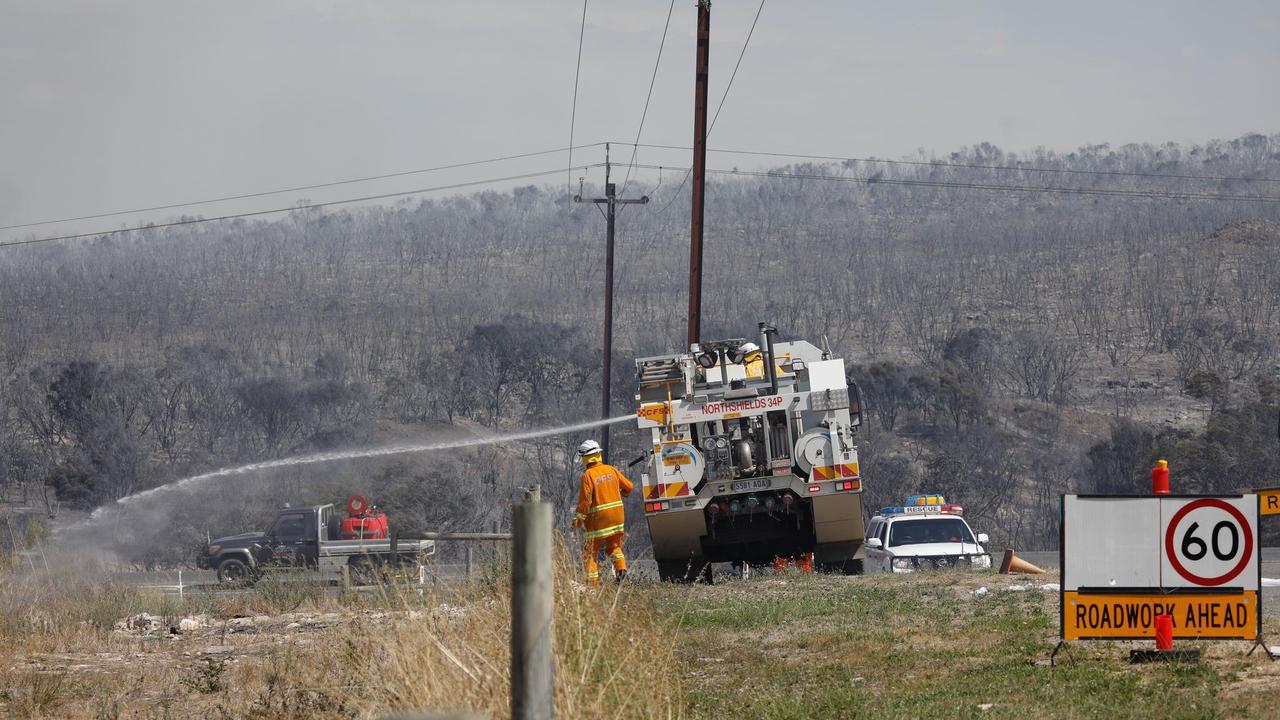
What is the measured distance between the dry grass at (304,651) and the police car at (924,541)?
7727mm

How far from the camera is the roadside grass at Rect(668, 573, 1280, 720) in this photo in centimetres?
760

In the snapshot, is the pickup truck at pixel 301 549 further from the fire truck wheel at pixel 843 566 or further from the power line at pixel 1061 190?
the power line at pixel 1061 190

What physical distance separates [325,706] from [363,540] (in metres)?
13.9

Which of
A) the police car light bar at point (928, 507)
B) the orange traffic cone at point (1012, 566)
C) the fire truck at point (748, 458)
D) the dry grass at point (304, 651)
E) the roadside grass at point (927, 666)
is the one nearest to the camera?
the dry grass at point (304, 651)

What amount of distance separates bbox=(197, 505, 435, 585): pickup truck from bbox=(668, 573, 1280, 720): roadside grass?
10.4 m

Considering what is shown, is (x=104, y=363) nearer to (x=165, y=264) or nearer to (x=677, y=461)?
(x=165, y=264)

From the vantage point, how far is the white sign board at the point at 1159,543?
8.30 meters

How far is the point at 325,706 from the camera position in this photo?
9.30 m

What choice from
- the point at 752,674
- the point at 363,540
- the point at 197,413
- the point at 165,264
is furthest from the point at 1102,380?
the point at 165,264

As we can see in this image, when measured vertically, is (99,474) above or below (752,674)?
below

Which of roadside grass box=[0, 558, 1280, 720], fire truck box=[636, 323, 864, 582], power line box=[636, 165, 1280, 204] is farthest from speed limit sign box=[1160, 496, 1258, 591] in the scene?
power line box=[636, 165, 1280, 204]

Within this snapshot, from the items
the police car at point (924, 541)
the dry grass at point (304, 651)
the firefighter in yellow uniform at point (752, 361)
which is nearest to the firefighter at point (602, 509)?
the dry grass at point (304, 651)

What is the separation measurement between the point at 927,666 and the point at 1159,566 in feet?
5.19

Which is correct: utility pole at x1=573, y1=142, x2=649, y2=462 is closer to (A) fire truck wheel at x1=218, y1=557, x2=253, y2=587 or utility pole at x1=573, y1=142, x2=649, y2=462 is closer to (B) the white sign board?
(A) fire truck wheel at x1=218, y1=557, x2=253, y2=587
